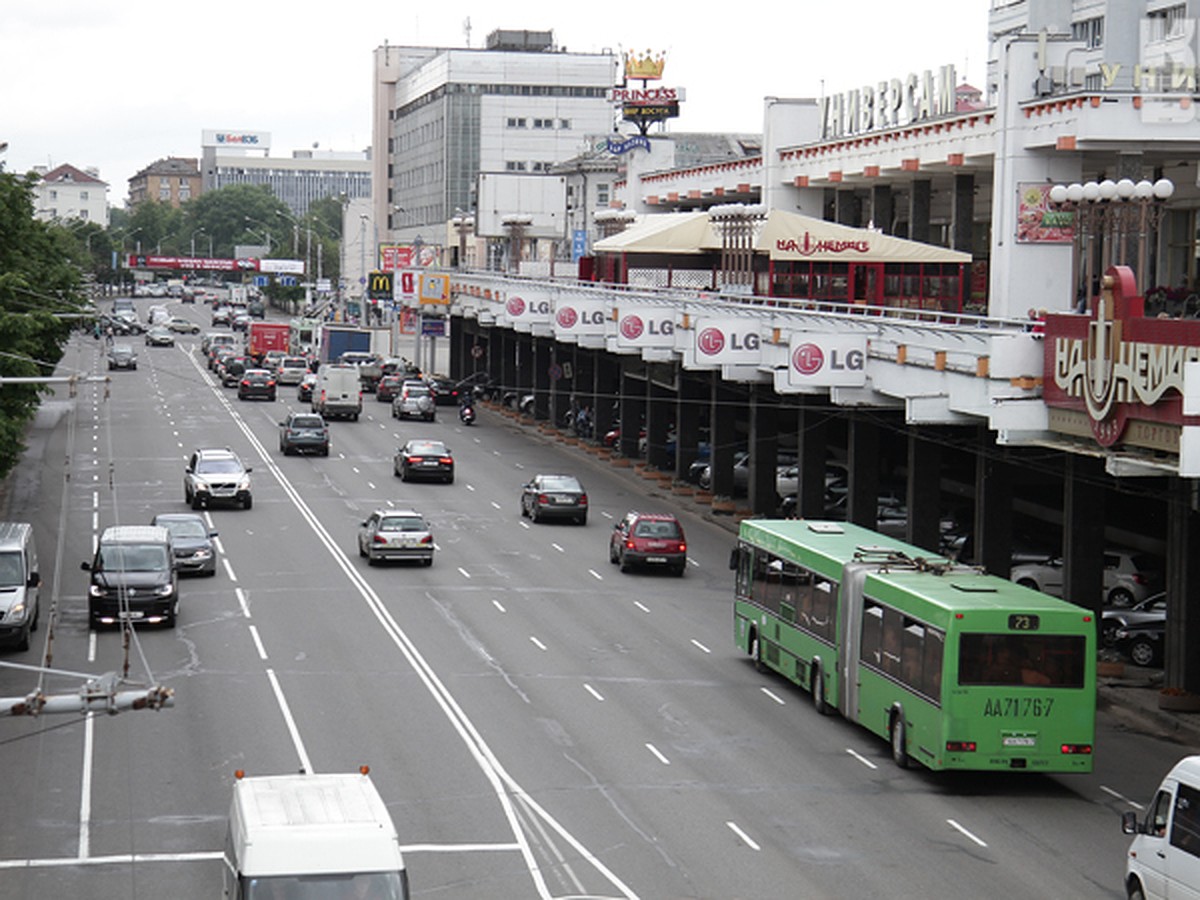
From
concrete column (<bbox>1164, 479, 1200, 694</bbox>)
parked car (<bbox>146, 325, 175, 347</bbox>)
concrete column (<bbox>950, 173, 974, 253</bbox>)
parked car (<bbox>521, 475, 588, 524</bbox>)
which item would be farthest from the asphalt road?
parked car (<bbox>146, 325, 175, 347</bbox>)

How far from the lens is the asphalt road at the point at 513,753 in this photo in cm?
2119

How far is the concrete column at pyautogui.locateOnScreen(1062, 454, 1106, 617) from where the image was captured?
1459 inches

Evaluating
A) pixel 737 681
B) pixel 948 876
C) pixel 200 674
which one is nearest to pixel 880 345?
pixel 737 681

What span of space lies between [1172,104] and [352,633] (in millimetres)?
25304

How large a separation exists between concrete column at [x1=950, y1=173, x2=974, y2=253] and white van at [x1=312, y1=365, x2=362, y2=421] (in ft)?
106

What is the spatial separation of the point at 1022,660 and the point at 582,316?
39165 millimetres

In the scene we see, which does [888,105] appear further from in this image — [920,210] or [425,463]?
[425,463]

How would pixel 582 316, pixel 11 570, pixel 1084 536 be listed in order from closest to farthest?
pixel 11 570 → pixel 1084 536 → pixel 582 316

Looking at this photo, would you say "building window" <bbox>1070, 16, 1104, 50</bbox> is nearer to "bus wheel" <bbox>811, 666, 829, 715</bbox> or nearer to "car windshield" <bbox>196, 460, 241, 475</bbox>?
"car windshield" <bbox>196, 460, 241, 475</bbox>

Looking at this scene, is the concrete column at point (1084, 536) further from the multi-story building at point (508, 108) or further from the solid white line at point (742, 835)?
the multi-story building at point (508, 108)

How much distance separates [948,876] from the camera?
21.1 meters

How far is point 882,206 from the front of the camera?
65.5m

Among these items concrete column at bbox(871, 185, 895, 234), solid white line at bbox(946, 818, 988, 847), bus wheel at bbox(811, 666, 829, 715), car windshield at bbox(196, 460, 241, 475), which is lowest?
solid white line at bbox(946, 818, 988, 847)

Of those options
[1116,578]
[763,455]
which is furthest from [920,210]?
[1116,578]
